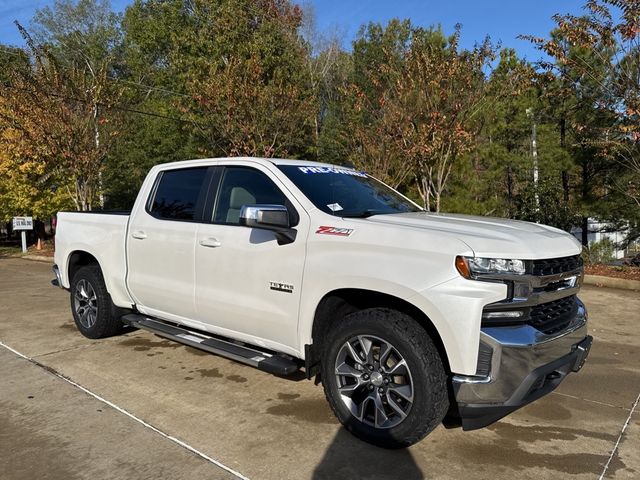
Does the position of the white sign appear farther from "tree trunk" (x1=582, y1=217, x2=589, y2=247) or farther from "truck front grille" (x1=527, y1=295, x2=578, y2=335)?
"truck front grille" (x1=527, y1=295, x2=578, y2=335)

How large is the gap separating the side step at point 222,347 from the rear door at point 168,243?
132 millimetres

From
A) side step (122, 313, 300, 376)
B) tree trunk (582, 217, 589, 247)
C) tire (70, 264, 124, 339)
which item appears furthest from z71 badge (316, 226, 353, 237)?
tree trunk (582, 217, 589, 247)

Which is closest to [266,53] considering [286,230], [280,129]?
[280,129]

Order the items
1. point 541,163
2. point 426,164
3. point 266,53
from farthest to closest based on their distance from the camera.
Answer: point 266,53
point 541,163
point 426,164

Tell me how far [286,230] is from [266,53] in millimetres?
17170

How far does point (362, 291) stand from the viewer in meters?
3.42

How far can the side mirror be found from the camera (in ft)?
11.5

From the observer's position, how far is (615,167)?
11.5m

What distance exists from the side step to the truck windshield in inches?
45.4

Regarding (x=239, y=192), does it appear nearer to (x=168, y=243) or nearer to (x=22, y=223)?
(x=168, y=243)

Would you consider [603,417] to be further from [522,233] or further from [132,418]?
[132,418]

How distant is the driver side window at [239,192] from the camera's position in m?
4.14

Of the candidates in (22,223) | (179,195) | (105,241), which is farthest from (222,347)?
(22,223)

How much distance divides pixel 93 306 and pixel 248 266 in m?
2.74
